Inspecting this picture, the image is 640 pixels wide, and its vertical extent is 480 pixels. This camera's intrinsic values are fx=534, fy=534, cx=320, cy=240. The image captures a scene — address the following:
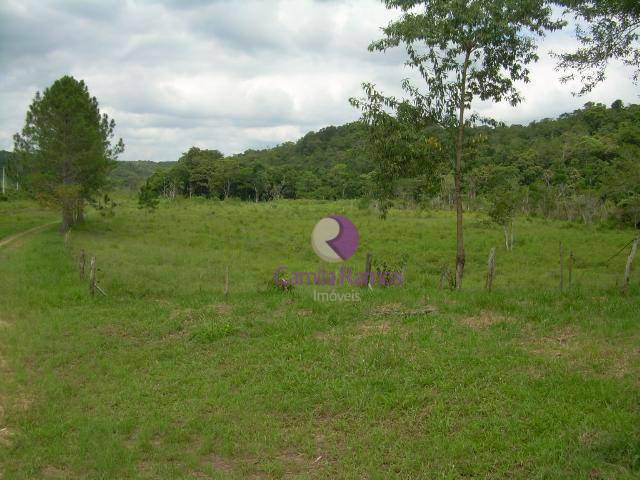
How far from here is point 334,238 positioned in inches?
753

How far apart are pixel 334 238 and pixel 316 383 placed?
1174 cm

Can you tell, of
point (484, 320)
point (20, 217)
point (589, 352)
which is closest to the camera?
point (589, 352)

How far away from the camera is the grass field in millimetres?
5641

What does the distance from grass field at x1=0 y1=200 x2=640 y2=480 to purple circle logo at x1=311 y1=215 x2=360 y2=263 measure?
5.24 metres

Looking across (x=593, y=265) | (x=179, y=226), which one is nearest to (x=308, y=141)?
(x=179, y=226)

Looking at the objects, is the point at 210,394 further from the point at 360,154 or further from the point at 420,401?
the point at 360,154

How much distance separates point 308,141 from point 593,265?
97703 millimetres

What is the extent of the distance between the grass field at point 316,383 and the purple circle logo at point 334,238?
5238 millimetres

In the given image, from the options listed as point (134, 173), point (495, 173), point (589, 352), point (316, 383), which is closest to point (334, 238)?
point (495, 173)

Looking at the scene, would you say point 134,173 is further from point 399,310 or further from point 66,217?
point 399,310

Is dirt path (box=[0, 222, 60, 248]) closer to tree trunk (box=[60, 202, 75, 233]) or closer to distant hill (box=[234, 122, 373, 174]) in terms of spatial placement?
tree trunk (box=[60, 202, 75, 233])

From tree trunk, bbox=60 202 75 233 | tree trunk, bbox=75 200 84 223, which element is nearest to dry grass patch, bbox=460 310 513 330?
tree trunk, bbox=60 202 75 233

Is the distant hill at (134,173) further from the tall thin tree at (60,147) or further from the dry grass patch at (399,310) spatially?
the dry grass patch at (399,310)

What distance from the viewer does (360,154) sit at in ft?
44.0
